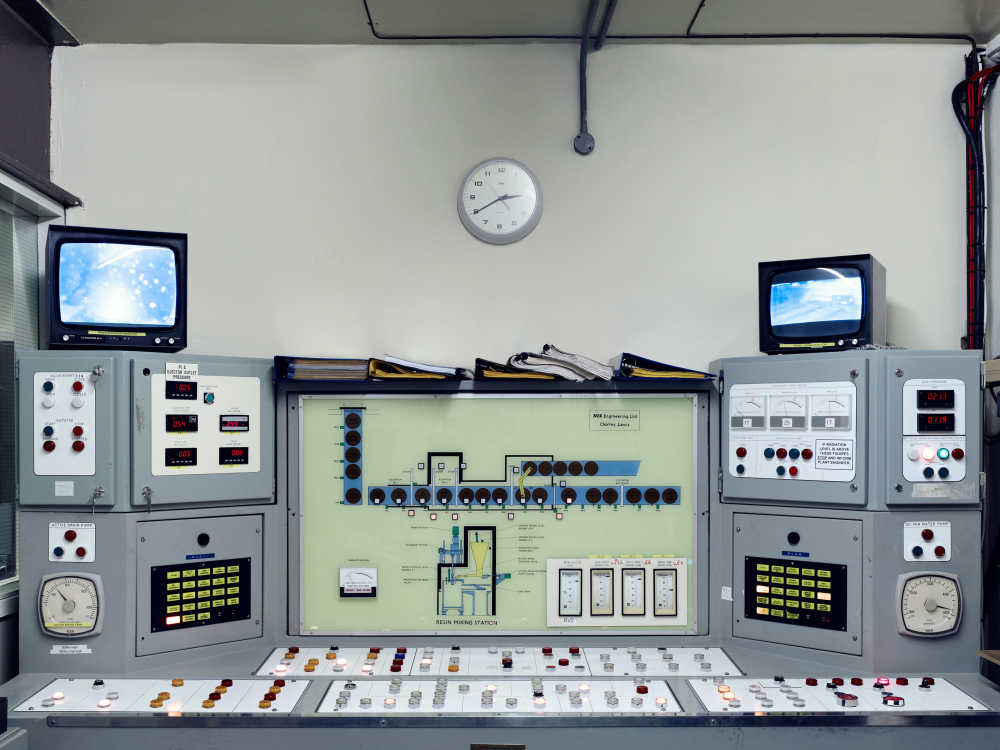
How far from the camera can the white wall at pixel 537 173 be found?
2.49 meters

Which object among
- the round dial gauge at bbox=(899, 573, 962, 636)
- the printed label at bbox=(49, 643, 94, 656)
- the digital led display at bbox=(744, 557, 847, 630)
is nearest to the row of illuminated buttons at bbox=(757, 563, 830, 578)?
the digital led display at bbox=(744, 557, 847, 630)

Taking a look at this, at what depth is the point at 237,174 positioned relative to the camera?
250cm

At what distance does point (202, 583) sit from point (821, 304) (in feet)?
7.09

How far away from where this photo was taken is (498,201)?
2.47 metres

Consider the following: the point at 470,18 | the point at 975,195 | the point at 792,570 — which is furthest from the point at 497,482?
the point at 975,195

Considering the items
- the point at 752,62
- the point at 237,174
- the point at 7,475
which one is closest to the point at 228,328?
the point at 237,174

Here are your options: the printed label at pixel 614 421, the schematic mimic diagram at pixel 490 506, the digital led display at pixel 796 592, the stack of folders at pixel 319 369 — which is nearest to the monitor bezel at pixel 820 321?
the schematic mimic diagram at pixel 490 506

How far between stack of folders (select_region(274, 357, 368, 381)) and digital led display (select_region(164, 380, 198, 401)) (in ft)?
0.84

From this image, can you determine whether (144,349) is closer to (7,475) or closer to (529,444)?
(7,475)

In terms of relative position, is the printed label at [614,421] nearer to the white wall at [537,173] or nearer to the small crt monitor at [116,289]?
the white wall at [537,173]

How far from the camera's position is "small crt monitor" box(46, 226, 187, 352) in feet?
6.63

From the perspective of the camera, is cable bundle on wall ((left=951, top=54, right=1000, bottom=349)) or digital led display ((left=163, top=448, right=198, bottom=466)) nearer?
digital led display ((left=163, top=448, right=198, bottom=466))

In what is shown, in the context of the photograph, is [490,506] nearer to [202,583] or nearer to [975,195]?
[202,583]

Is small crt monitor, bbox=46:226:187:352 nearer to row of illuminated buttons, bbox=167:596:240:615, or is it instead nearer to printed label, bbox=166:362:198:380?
printed label, bbox=166:362:198:380
